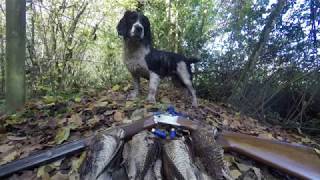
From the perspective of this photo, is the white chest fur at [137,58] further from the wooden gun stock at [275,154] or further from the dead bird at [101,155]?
the dead bird at [101,155]

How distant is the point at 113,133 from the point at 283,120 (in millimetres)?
3406

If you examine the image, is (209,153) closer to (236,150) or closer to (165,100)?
(236,150)

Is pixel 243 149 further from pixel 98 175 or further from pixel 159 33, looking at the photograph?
pixel 159 33

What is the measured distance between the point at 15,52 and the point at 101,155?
1951mm

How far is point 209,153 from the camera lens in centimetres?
227

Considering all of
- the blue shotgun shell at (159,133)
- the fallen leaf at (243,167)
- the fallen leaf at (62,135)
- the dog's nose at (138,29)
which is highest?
the dog's nose at (138,29)

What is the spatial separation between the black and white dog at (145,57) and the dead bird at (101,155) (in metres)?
1.80

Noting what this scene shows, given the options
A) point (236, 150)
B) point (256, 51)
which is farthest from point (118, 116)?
point (256, 51)

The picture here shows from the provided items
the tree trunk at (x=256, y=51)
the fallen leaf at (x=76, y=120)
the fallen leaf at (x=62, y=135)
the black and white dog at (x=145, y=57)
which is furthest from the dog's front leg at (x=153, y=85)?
the tree trunk at (x=256, y=51)

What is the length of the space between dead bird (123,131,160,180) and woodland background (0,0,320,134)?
279cm

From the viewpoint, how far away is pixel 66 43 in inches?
248

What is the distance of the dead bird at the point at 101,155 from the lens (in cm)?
204

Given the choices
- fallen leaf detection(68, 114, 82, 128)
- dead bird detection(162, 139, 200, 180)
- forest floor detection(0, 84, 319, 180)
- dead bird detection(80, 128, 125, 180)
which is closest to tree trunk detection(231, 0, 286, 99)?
forest floor detection(0, 84, 319, 180)

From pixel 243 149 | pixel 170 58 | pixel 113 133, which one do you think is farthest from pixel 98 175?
pixel 170 58
